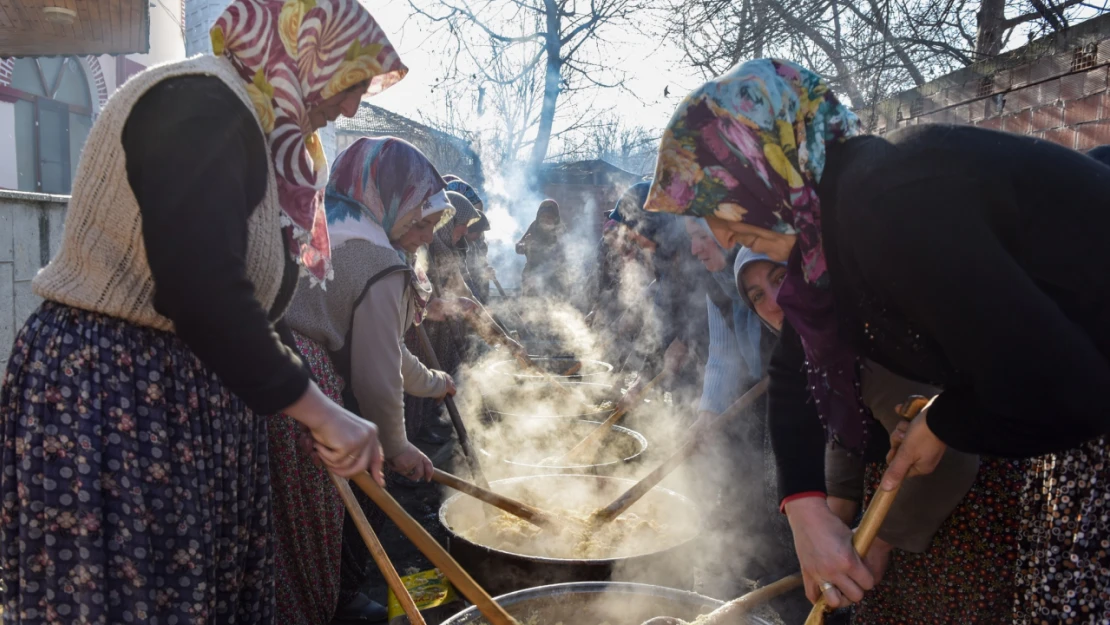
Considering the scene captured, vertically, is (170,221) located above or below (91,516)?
above

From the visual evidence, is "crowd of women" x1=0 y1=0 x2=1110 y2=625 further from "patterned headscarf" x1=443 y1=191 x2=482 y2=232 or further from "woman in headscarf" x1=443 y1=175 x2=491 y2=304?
"woman in headscarf" x1=443 y1=175 x2=491 y2=304

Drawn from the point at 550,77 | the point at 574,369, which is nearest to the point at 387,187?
the point at 574,369

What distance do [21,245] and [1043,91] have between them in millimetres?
6526

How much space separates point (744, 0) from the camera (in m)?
5.70

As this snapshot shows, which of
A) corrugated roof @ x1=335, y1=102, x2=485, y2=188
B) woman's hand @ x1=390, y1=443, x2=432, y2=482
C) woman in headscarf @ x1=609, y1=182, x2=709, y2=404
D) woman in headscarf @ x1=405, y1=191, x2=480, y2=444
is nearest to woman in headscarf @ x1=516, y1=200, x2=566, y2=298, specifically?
woman in headscarf @ x1=405, y1=191, x2=480, y2=444

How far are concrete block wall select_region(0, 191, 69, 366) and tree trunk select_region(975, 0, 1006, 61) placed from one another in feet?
22.0

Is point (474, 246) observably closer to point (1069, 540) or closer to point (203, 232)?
point (203, 232)

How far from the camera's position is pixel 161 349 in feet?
5.15

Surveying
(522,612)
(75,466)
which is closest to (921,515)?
(522,612)

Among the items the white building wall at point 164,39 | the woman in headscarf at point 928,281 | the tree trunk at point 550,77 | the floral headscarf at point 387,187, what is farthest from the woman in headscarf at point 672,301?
the tree trunk at point 550,77

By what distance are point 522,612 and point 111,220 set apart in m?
1.78

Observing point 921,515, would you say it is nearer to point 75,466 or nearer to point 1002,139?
point 1002,139

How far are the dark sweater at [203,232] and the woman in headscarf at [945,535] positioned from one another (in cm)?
135

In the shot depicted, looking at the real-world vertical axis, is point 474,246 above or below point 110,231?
below
